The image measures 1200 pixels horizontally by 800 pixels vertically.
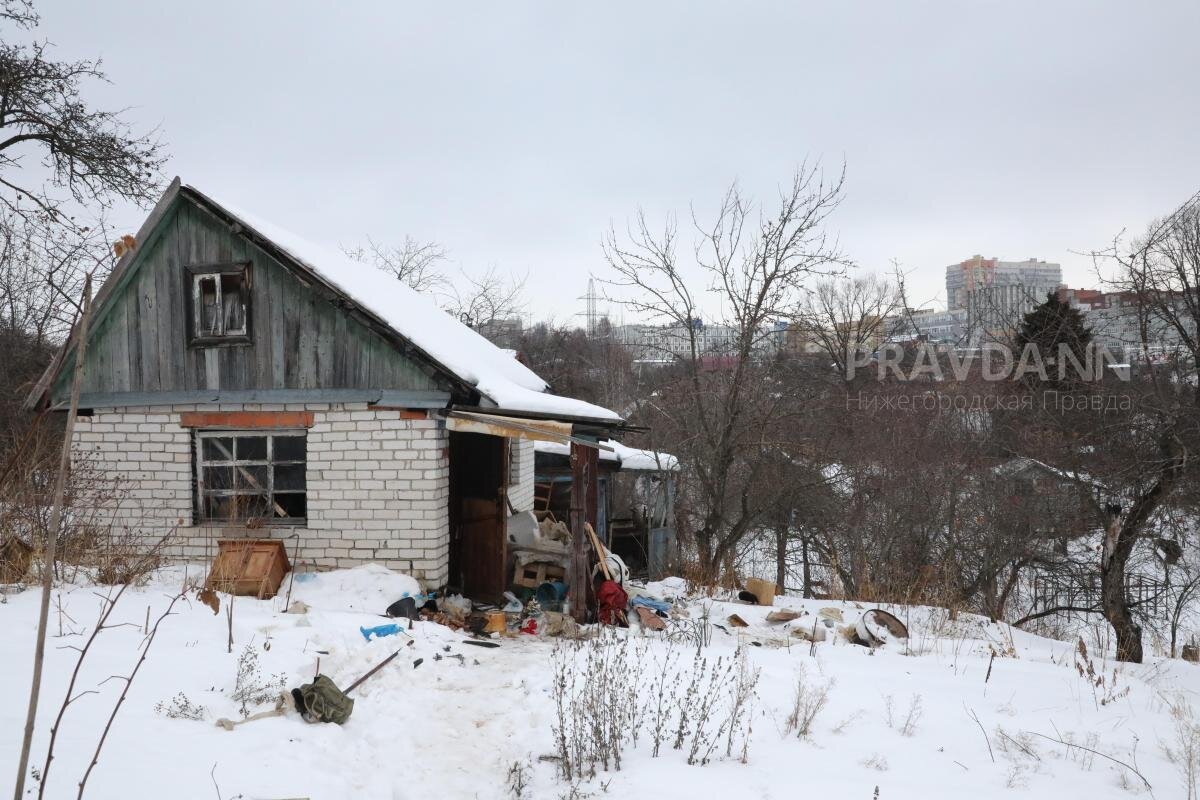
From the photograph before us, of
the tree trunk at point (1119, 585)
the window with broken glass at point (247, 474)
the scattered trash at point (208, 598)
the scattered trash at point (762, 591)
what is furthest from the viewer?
the tree trunk at point (1119, 585)

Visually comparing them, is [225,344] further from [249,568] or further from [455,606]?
[455,606]

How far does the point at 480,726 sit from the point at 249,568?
4.01 m

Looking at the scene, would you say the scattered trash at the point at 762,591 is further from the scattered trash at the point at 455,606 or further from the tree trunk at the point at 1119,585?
the tree trunk at the point at 1119,585

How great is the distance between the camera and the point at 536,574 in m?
9.34

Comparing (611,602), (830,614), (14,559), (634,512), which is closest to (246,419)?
(14,559)

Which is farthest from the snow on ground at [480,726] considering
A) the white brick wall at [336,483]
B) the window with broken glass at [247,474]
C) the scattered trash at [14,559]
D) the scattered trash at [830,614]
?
the window with broken glass at [247,474]

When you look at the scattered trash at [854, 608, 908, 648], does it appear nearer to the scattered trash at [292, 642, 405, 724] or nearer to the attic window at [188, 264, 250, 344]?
the scattered trash at [292, 642, 405, 724]

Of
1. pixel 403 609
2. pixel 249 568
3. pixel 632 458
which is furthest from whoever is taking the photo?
pixel 632 458

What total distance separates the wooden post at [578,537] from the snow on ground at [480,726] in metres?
1.14

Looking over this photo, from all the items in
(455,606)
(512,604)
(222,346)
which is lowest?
(512,604)

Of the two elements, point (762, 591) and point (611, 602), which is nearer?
point (611, 602)

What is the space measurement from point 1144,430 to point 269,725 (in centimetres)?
1288

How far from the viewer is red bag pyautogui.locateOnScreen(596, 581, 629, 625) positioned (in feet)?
27.6

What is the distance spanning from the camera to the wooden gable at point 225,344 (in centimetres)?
850
